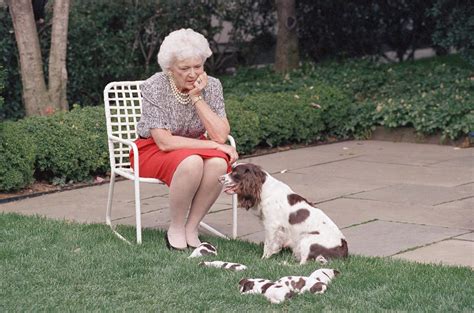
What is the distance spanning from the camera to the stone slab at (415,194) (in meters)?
7.77

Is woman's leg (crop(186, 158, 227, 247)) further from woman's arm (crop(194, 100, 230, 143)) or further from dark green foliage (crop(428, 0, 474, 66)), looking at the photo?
dark green foliage (crop(428, 0, 474, 66))

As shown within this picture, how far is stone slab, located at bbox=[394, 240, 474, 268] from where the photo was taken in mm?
5891

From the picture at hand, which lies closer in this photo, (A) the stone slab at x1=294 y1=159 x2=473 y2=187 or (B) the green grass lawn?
(B) the green grass lawn

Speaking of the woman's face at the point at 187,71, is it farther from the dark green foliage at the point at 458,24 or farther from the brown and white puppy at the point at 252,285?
the dark green foliage at the point at 458,24

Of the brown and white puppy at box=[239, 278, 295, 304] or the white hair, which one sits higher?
the white hair

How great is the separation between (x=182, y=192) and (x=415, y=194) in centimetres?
249

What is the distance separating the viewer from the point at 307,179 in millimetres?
8805

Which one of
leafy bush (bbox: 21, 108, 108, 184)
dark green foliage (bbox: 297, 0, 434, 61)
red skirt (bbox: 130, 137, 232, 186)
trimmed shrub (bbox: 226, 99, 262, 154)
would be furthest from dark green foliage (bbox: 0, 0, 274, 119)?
red skirt (bbox: 130, 137, 232, 186)

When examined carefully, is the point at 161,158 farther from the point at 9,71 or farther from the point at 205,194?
the point at 9,71

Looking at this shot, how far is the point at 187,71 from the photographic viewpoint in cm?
631

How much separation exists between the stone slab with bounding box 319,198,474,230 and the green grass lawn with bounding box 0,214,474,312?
3.89 ft

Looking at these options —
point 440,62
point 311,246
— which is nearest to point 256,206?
point 311,246

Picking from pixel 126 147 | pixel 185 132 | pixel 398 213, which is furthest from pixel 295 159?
pixel 185 132

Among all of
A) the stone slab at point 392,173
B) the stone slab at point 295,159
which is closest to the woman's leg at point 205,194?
the stone slab at point 392,173
